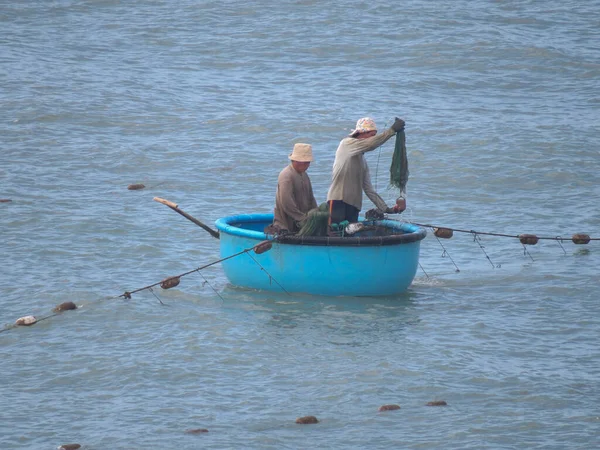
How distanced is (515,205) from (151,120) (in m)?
6.92

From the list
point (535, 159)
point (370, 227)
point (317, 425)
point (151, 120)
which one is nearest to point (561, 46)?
point (535, 159)

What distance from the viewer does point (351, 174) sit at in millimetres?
9633

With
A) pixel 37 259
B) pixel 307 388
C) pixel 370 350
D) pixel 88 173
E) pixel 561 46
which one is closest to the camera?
pixel 307 388

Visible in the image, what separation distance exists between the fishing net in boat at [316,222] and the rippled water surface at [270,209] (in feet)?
2.18

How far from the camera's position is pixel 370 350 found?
829 cm

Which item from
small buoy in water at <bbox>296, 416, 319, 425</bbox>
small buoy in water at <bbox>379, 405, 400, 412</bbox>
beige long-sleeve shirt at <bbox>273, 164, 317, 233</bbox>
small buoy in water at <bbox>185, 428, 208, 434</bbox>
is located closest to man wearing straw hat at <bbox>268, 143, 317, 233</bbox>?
beige long-sleeve shirt at <bbox>273, 164, 317, 233</bbox>

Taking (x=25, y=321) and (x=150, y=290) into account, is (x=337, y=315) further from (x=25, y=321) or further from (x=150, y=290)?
(x=25, y=321)

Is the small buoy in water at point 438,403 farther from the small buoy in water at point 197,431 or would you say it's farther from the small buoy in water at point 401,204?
the small buoy in water at point 401,204

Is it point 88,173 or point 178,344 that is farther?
point 88,173

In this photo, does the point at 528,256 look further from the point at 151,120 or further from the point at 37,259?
the point at 151,120

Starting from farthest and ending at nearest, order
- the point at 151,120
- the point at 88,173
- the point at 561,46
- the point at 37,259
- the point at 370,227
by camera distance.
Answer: the point at 561,46
the point at 151,120
the point at 88,173
the point at 37,259
the point at 370,227

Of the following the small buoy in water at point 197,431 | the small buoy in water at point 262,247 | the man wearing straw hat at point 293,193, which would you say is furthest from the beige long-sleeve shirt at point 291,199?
the small buoy in water at point 197,431

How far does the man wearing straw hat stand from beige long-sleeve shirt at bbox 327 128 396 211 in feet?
0.89

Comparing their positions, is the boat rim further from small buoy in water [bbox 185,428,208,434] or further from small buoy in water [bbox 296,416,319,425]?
small buoy in water [bbox 185,428,208,434]
